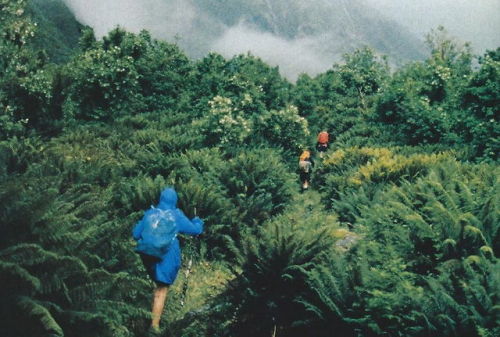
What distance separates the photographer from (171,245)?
4.95m

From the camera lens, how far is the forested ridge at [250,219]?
369 centimetres

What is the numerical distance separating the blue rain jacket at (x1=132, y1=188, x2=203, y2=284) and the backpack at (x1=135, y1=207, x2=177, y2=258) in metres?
0.09

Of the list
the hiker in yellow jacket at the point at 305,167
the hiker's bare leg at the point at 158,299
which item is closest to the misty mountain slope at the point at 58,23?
the hiker in yellow jacket at the point at 305,167

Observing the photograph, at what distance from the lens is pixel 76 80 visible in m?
22.5

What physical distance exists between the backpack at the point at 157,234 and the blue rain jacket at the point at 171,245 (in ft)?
0.30

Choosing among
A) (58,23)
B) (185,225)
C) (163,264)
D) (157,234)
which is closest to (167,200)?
(185,225)

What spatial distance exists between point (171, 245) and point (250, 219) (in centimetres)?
442

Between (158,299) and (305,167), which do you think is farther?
(305,167)

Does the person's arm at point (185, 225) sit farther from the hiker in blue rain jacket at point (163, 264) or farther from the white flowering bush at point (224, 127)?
the white flowering bush at point (224, 127)

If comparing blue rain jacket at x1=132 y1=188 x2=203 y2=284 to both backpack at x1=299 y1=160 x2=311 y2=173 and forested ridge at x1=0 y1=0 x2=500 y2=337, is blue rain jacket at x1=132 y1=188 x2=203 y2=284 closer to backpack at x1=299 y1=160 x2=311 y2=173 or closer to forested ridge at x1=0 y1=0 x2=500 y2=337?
forested ridge at x1=0 y1=0 x2=500 y2=337

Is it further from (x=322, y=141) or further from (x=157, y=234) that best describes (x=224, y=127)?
(x=157, y=234)

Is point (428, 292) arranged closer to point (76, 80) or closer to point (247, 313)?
point (247, 313)

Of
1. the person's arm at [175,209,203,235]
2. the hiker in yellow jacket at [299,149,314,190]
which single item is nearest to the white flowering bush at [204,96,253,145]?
the hiker in yellow jacket at [299,149,314,190]

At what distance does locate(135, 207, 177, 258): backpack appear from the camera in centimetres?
471
